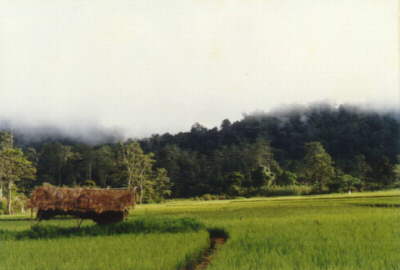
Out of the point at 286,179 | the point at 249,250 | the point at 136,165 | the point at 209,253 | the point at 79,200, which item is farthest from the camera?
the point at 286,179

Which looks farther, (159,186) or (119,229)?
(159,186)

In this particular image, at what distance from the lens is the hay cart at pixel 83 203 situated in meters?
15.2

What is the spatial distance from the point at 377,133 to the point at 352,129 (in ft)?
15.8

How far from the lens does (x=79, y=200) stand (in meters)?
15.5

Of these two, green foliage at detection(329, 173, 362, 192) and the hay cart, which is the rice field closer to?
the hay cart

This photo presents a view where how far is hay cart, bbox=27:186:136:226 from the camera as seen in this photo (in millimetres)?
15188

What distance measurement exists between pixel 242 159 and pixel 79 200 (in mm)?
54038

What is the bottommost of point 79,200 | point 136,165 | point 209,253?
point 209,253

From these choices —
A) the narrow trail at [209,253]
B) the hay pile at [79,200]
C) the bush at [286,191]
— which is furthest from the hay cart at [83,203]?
the bush at [286,191]

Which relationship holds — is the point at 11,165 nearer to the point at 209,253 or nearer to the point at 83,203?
the point at 83,203

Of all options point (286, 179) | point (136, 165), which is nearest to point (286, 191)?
point (286, 179)

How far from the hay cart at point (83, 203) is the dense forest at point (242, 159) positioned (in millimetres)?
19353

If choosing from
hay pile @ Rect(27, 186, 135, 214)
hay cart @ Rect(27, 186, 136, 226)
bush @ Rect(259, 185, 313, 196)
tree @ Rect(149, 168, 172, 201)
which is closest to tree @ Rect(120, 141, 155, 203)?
tree @ Rect(149, 168, 172, 201)

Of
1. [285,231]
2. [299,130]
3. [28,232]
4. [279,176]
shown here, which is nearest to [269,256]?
[285,231]
